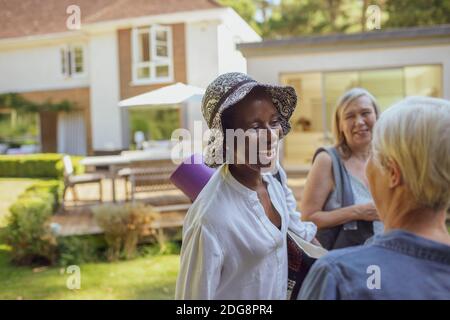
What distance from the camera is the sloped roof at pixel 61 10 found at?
1.51 m

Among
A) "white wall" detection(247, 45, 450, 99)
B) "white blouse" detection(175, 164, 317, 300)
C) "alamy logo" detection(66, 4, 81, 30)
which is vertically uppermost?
"white wall" detection(247, 45, 450, 99)

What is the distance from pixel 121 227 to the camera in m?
4.64

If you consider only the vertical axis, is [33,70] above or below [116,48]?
above

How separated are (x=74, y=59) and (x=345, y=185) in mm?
3757

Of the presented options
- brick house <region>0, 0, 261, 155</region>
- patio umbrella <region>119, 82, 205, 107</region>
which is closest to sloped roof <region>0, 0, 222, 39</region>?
brick house <region>0, 0, 261, 155</region>

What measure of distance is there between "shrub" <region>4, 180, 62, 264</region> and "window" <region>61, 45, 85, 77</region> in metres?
1.31

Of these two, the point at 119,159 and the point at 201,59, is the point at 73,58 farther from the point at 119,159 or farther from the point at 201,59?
the point at 201,59

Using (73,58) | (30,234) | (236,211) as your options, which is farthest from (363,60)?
(236,211)

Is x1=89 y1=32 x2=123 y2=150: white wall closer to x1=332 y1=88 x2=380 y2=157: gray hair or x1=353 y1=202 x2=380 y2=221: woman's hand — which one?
x1=332 y1=88 x2=380 y2=157: gray hair

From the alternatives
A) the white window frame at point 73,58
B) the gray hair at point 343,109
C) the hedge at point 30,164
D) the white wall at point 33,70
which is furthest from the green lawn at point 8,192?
the gray hair at point 343,109

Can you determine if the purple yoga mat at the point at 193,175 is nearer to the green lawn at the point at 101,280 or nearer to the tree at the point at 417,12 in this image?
the green lawn at the point at 101,280

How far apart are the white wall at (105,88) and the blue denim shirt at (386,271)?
2.52 meters

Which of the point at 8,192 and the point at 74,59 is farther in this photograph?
the point at 8,192

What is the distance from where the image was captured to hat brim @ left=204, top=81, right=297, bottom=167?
889mm
